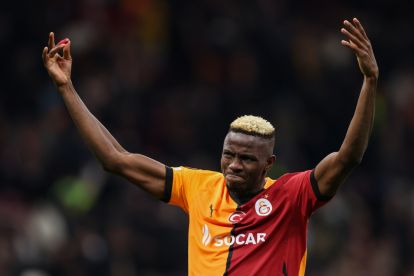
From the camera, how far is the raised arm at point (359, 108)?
630 centimetres

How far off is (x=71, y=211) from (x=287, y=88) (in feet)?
11.7

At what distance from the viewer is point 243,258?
21.8 feet

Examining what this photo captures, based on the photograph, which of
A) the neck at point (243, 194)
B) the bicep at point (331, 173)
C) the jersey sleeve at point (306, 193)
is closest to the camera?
the bicep at point (331, 173)

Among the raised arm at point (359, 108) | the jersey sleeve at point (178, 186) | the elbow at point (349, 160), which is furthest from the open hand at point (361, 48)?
the jersey sleeve at point (178, 186)

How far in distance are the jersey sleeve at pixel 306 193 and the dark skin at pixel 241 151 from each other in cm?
5

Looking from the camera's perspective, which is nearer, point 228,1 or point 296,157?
point 296,157

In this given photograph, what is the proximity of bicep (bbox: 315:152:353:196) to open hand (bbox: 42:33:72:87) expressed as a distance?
1.59 meters

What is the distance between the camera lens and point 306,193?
6660 mm

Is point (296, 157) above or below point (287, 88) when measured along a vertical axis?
below

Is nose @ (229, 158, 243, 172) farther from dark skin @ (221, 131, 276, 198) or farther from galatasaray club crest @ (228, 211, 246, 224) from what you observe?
galatasaray club crest @ (228, 211, 246, 224)

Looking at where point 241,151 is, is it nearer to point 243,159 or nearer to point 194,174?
point 243,159

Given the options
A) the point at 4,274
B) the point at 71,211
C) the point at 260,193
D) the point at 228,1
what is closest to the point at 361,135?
the point at 260,193

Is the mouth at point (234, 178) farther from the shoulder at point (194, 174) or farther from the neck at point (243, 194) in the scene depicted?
the shoulder at point (194, 174)

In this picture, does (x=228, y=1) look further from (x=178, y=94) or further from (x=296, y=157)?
(x=296, y=157)
